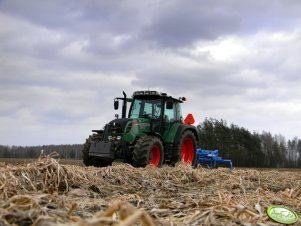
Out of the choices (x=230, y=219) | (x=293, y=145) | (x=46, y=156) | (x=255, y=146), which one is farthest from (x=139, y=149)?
(x=293, y=145)

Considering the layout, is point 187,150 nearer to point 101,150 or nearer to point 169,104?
point 169,104

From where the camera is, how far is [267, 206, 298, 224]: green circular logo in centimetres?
373

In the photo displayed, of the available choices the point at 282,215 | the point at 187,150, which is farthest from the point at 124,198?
the point at 187,150

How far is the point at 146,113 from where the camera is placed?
14.4 meters

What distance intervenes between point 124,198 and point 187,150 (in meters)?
11.3

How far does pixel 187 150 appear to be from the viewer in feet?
51.8

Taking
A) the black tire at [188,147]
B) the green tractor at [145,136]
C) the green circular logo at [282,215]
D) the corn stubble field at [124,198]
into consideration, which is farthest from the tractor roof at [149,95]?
the green circular logo at [282,215]

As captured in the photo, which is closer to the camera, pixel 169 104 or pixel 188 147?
pixel 169 104

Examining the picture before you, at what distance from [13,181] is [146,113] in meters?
9.93

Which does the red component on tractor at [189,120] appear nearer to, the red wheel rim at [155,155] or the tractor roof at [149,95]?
the tractor roof at [149,95]

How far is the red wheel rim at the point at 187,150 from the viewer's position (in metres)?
15.6

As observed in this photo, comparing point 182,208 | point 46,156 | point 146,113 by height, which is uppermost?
point 146,113

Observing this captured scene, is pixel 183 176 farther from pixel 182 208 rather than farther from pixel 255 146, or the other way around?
pixel 255 146

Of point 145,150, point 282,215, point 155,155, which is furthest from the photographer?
point 155,155
